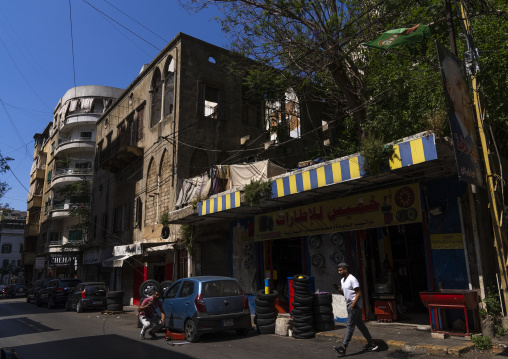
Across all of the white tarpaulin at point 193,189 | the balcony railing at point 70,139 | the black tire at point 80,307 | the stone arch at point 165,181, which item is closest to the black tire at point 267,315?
the white tarpaulin at point 193,189

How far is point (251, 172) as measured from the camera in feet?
48.6

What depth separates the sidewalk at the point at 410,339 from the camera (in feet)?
24.3

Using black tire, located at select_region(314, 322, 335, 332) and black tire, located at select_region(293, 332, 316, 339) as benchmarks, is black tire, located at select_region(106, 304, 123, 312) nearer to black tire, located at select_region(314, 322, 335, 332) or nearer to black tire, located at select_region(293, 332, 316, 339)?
black tire, located at select_region(293, 332, 316, 339)

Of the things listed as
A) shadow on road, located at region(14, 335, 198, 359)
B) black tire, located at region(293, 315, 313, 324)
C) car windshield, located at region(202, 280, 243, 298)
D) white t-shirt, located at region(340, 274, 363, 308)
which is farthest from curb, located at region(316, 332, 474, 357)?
shadow on road, located at region(14, 335, 198, 359)

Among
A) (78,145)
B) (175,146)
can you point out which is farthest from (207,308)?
(78,145)

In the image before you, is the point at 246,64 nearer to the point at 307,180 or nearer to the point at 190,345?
the point at 307,180

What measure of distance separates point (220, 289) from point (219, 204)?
5.09 meters

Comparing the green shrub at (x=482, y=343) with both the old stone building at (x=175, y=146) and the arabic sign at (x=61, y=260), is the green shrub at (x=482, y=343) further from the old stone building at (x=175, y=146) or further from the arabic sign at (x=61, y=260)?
the arabic sign at (x=61, y=260)

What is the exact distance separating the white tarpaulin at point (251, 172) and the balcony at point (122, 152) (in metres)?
11.2

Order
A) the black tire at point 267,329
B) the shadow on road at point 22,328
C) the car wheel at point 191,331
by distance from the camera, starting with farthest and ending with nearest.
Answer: the shadow on road at point 22,328 → the black tire at point 267,329 → the car wheel at point 191,331

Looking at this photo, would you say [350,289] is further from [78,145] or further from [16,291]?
[16,291]

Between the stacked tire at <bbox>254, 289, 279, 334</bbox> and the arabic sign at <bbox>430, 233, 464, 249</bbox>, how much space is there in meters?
4.52

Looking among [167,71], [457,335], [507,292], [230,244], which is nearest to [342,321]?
[457,335]

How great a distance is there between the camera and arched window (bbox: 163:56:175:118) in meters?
22.7
